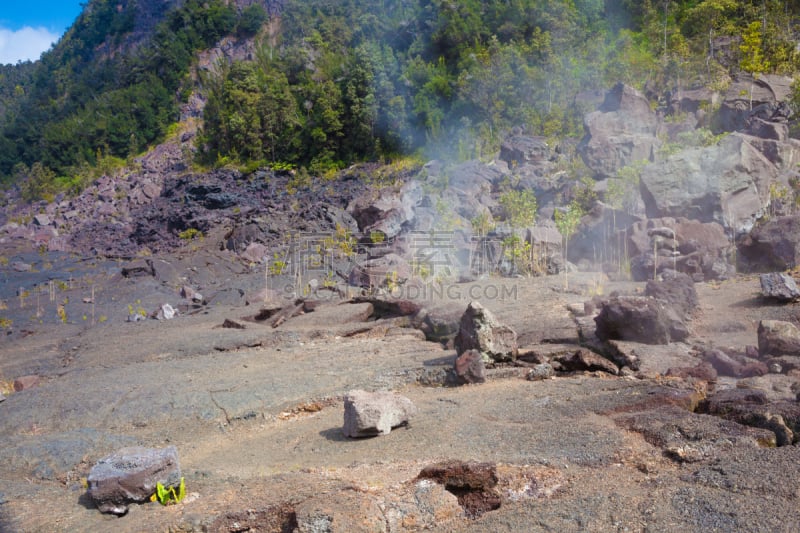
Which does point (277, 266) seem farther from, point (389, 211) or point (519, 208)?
point (519, 208)

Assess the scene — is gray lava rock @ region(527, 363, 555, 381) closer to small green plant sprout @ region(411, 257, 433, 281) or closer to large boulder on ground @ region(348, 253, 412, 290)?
large boulder on ground @ region(348, 253, 412, 290)

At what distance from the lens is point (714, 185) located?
1356 centimetres

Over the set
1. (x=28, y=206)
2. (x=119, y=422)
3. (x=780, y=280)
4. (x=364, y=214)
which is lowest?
(x=119, y=422)

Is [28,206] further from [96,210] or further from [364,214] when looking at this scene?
[364,214]

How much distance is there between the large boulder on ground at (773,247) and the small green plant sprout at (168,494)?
31.7 feet

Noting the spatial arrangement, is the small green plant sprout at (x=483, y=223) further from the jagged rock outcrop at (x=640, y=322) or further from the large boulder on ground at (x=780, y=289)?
the jagged rock outcrop at (x=640, y=322)

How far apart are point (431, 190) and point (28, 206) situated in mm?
38404

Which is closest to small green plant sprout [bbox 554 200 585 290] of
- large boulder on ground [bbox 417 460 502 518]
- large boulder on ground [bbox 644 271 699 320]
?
large boulder on ground [bbox 644 271 699 320]

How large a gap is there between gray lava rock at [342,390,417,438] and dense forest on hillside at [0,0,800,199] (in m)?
25.1

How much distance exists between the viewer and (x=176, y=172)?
47.8m

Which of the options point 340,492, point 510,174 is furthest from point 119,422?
point 510,174

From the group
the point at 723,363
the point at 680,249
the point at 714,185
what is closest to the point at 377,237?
the point at 714,185

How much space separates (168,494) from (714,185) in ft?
42.5

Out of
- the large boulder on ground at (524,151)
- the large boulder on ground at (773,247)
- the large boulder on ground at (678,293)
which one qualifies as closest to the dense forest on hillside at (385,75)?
the large boulder on ground at (524,151)
